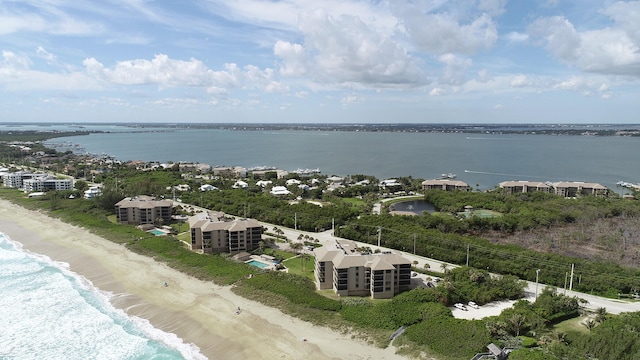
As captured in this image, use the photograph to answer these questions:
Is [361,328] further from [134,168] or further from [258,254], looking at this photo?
[134,168]

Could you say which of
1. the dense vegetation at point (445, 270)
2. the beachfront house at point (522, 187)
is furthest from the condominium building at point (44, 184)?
the beachfront house at point (522, 187)

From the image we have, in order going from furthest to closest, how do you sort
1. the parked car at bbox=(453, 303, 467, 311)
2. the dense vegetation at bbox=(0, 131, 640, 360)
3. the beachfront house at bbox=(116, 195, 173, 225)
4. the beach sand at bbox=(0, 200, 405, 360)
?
1. the beachfront house at bbox=(116, 195, 173, 225)
2. the parked car at bbox=(453, 303, 467, 311)
3. the beach sand at bbox=(0, 200, 405, 360)
4. the dense vegetation at bbox=(0, 131, 640, 360)

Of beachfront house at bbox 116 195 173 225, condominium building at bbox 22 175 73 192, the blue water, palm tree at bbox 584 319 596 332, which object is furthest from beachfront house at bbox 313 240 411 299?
condominium building at bbox 22 175 73 192

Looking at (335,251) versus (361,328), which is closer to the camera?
(361,328)

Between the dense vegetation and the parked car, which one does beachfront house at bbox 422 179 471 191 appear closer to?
the dense vegetation

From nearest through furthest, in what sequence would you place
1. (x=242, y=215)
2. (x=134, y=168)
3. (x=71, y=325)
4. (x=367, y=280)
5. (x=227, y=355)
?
(x=227, y=355) < (x=71, y=325) < (x=367, y=280) < (x=242, y=215) < (x=134, y=168)

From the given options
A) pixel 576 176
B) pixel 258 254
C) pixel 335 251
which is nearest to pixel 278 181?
pixel 258 254
